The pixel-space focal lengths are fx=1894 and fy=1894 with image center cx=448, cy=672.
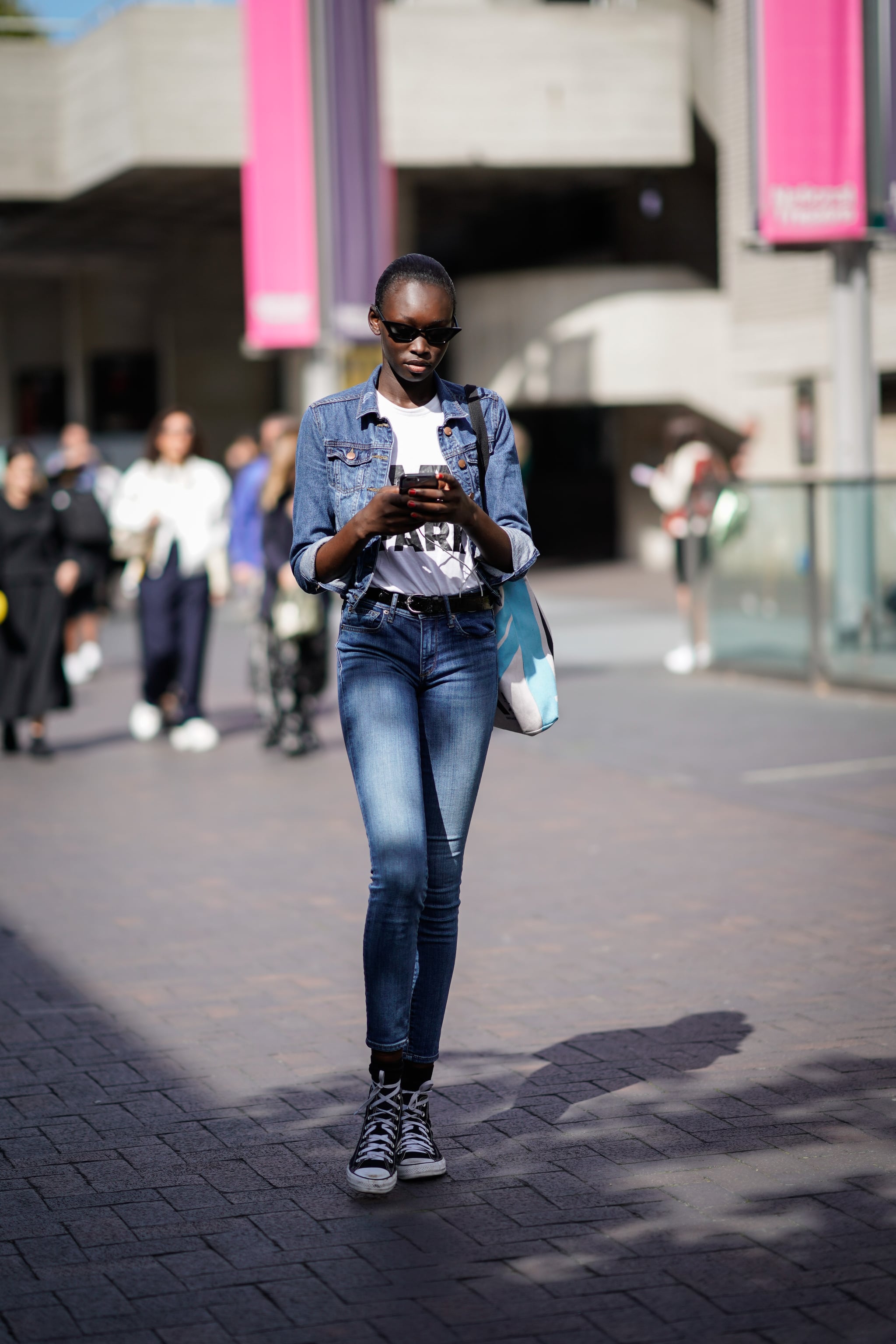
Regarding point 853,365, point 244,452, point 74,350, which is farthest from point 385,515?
point 74,350

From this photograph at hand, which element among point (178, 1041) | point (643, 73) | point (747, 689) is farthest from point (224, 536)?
point (643, 73)

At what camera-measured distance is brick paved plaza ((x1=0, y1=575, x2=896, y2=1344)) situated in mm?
3494

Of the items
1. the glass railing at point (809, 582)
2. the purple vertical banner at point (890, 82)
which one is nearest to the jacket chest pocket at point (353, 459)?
the glass railing at point (809, 582)

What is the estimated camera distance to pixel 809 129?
13164 millimetres

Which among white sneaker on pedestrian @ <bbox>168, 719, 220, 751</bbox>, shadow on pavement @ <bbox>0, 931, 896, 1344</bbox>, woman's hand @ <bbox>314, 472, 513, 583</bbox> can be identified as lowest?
shadow on pavement @ <bbox>0, 931, 896, 1344</bbox>

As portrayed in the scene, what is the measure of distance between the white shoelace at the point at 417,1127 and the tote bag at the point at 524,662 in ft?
2.76

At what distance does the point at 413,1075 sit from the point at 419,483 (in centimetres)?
137

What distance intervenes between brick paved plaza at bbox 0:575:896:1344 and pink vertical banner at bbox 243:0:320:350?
30.6 ft

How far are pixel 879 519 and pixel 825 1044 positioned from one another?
7708 mm

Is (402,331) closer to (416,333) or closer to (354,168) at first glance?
(416,333)

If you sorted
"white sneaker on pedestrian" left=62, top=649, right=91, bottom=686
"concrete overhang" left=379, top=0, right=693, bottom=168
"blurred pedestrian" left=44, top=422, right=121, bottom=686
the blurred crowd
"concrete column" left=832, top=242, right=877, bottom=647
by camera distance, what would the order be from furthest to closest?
"concrete overhang" left=379, top=0, right=693, bottom=168 < "white sneaker on pedestrian" left=62, top=649, right=91, bottom=686 < "blurred pedestrian" left=44, top=422, right=121, bottom=686 < "concrete column" left=832, top=242, right=877, bottom=647 < the blurred crowd

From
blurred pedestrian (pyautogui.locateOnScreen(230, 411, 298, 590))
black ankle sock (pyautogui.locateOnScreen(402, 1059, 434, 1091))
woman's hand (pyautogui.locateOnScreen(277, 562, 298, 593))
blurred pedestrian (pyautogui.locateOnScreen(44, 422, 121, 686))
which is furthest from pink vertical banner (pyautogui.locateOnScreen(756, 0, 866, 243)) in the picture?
black ankle sock (pyautogui.locateOnScreen(402, 1059, 434, 1091))

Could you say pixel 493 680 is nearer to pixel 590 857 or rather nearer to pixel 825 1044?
pixel 825 1044

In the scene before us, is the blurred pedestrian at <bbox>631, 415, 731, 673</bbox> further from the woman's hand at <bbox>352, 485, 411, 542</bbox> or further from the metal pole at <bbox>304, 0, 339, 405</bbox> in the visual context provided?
the woman's hand at <bbox>352, 485, 411, 542</bbox>
